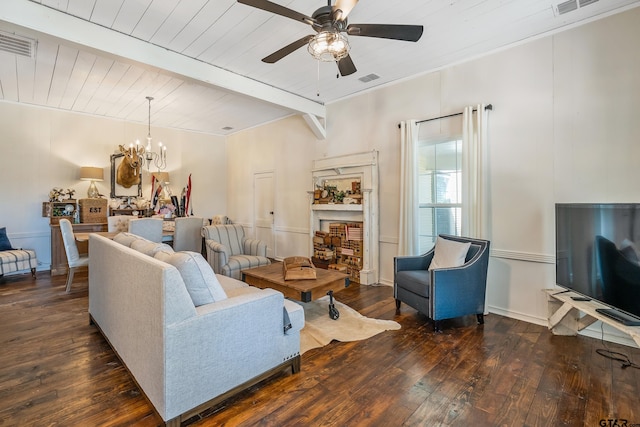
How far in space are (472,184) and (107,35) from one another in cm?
416

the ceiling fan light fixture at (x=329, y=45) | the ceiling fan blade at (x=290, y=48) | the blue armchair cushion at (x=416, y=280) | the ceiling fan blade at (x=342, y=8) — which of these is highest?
the ceiling fan blade at (x=342, y=8)

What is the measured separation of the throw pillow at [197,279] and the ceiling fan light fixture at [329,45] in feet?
5.86

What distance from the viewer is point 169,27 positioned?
2.93 m

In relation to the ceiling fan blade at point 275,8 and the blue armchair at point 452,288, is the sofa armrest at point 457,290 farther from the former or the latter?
the ceiling fan blade at point 275,8

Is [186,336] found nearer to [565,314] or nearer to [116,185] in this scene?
[565,314]

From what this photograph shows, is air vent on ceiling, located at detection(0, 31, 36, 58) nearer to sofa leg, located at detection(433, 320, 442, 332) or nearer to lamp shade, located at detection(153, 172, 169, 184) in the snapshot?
lamp shade, located at detection(153, 172, 169, 184)

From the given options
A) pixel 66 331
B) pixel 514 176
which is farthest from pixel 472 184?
pixel 66 331

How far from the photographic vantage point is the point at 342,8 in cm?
203

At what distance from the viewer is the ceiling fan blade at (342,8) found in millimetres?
1969

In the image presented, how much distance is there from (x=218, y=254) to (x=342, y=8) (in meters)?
3.43

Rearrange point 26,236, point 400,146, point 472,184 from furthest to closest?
1. point 26,236
2. point 400,146
3. point 472,184

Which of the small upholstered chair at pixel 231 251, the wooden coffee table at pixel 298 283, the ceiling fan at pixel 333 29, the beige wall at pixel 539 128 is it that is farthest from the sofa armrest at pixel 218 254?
the ceiling fan at pixel 333 29

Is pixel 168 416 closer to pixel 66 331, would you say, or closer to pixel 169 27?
pixel 66 331

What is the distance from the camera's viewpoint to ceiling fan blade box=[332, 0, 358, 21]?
77.5 inches
